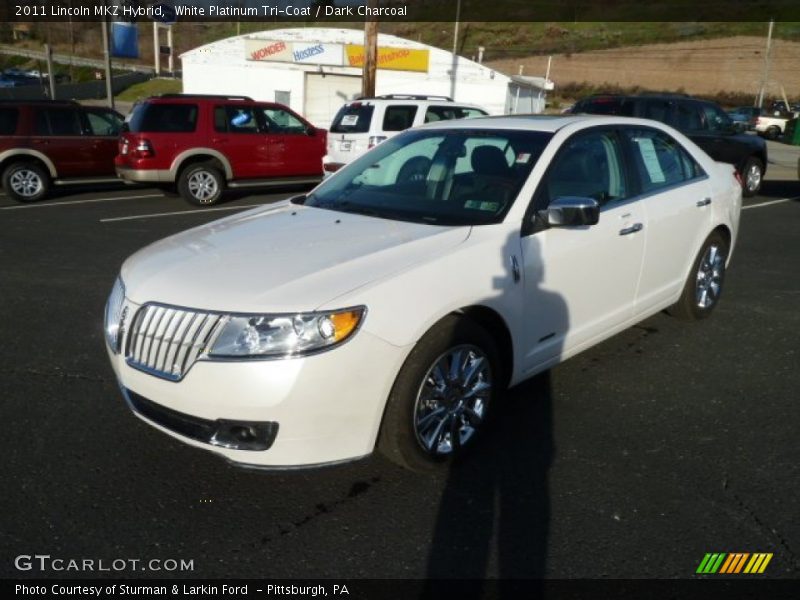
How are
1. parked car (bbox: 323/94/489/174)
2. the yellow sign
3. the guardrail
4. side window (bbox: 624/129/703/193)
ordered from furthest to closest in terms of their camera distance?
the guardrail
the yellow sign
parked car (bbox: 323/94/489/174)
side window (bbox: 624/129/703/193)

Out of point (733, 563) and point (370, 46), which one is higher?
point (370, 46)

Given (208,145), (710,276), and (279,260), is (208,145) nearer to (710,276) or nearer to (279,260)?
(710,276)

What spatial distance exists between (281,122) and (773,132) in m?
28.3

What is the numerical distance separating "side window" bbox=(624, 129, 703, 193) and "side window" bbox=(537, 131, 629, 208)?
232 mm

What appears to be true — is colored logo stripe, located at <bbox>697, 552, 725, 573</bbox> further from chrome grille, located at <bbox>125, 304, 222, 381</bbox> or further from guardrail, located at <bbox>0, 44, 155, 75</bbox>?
guardrail, located at <bbox>0, 44, 155, 75</bbox>

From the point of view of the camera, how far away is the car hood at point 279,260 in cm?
287

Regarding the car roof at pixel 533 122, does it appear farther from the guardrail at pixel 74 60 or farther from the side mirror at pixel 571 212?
the guardrail at pixel 74 60

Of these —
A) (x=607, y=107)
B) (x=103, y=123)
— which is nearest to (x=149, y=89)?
(x=103, y=123)

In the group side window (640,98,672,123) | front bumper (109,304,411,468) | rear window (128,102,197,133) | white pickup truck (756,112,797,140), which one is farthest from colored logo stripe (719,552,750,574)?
white pickup truck (756,112,797,140)

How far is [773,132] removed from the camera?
107ft

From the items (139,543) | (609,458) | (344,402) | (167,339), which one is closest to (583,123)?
(609,458)

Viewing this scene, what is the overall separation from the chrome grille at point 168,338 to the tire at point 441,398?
0.83 metres

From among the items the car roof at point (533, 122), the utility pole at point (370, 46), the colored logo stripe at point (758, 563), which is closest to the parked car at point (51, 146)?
the utility pole at point (370, 46)

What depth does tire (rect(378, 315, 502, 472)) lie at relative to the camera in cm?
302
